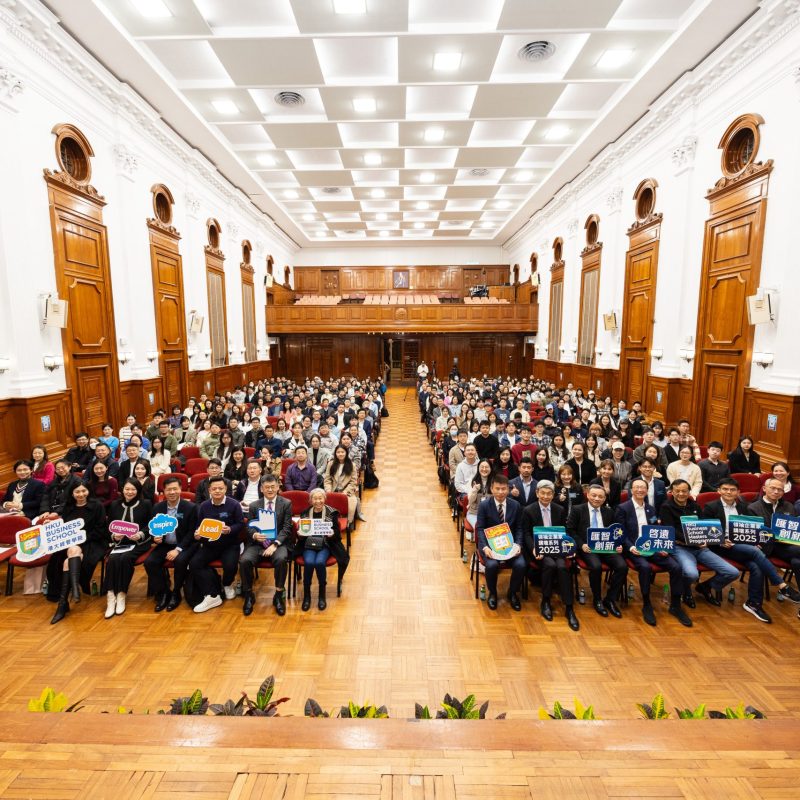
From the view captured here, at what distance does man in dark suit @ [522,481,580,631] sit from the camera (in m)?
4.32

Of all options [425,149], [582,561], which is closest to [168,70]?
[425,149]

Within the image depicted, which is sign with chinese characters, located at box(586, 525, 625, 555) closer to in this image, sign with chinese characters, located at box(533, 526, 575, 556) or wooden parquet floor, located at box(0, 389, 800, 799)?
sign with chinese characters, located at box(533, 526, 575, 556)

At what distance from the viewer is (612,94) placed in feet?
31.7

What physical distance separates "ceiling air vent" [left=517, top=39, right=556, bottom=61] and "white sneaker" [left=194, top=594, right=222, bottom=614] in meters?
9.73

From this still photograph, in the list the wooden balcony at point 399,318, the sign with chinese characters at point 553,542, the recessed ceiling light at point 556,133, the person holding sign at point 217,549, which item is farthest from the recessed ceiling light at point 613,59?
the wooden balcony at point 399,318

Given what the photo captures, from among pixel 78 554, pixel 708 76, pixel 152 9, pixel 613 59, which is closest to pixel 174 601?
pixel 78 554

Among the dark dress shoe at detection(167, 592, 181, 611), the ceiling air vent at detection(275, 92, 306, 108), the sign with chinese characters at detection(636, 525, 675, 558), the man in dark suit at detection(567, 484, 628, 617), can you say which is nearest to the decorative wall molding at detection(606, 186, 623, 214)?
the ceiling air vent at detection(275, 92, 306, 108)

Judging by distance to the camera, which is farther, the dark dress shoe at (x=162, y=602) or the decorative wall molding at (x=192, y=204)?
the decorative wall molding at (x=192, y=204)

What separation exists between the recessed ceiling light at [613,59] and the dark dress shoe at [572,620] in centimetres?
913

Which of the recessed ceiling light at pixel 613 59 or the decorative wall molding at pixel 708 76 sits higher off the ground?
the recessed ceiling light at pixel 613 59

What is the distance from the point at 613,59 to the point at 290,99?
6372 mm

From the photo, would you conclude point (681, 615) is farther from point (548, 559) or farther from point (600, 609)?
point (548, 559)

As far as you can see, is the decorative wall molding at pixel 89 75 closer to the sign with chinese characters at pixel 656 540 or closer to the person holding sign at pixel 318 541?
the person holding sign at pixel 318 541

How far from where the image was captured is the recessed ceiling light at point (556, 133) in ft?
36.6
